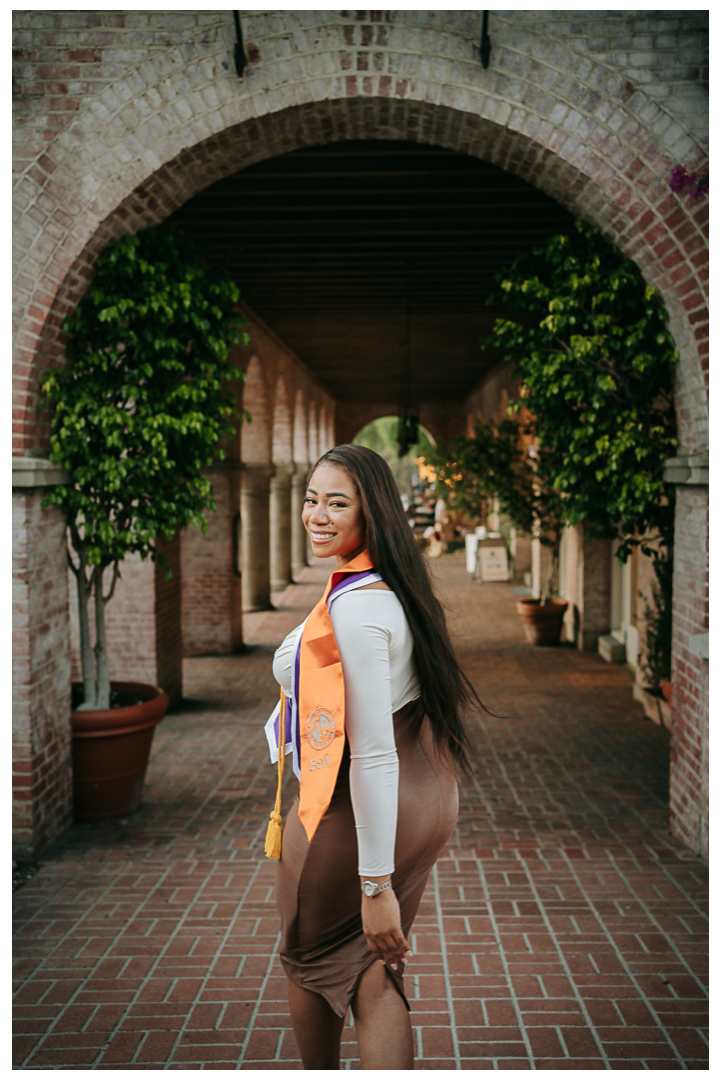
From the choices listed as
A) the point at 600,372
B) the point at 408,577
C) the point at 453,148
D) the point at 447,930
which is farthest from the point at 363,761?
the point at 453,148

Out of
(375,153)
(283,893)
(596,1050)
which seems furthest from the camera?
(375,153)

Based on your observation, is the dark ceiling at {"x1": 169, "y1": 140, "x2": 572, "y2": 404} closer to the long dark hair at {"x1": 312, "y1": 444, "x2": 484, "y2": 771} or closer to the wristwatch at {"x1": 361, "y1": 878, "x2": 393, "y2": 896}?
the long dark hair at {"x1": 312, "y1": 444, "x2": 484, "y2": 771}

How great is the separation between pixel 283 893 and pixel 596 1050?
5.44 feet

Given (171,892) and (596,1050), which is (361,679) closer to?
(596,1050)

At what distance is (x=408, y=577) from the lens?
7.18 ft

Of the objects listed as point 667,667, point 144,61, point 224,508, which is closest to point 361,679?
point 144,61

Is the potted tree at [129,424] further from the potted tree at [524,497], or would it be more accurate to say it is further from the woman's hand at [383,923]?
the potted tree at [524,497]

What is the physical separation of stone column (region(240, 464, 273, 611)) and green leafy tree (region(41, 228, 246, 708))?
8026 millimetres

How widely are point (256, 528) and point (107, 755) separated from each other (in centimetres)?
848

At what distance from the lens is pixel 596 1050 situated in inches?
121

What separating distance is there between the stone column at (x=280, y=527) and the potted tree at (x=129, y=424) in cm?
1105

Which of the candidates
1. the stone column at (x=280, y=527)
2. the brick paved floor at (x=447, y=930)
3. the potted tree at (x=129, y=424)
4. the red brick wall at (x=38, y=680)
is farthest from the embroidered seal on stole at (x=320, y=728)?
the stone column at (x=280, y=527)

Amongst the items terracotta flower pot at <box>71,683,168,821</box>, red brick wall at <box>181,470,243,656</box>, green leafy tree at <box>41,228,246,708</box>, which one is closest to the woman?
green leafy tree at <box>41,228,246,708</box>

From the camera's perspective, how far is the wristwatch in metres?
2.00
